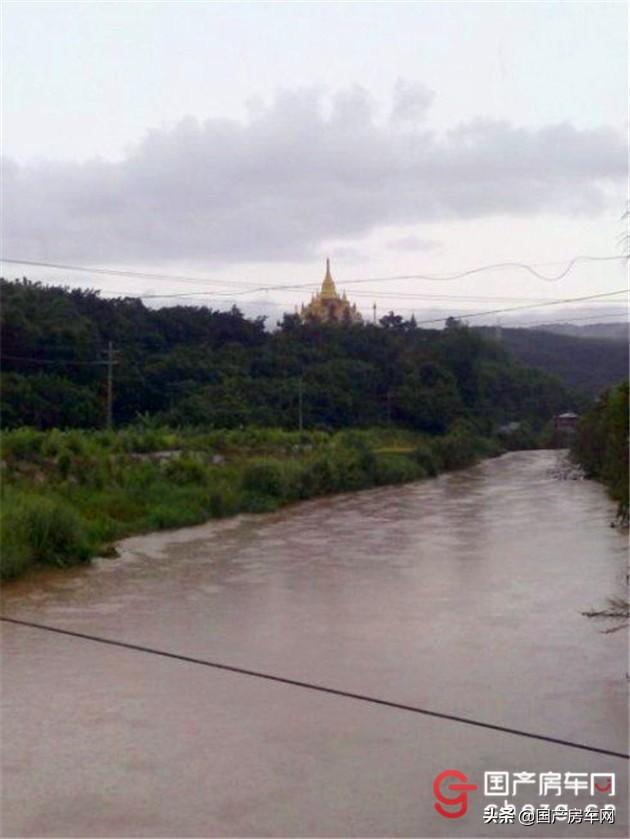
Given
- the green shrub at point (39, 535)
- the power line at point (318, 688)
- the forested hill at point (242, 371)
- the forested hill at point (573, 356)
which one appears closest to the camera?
the power line at point (318, 688)

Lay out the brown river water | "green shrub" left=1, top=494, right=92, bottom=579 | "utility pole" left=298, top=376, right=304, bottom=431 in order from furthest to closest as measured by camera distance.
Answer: "utility pole" left=298, top=376, right=304, bottom=431 < "green shrub" left=1, top=494, right=92, bottom=579 < the brown river water

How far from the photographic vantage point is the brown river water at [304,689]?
5.75 meters

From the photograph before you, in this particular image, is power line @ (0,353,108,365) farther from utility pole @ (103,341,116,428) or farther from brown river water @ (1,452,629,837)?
brown river water @ (1,452,629,837)

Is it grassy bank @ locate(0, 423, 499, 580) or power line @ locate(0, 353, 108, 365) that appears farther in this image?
power line @ locate(0, 353, 108, 365)

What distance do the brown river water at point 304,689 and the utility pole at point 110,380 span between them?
25.9 feet

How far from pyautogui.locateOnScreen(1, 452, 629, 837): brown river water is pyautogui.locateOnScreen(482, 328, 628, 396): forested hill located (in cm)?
300

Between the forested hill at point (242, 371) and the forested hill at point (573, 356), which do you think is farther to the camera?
the forested hill at point (242, 371)

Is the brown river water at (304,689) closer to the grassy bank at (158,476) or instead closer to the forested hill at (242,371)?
the grassy bank at (158,476)

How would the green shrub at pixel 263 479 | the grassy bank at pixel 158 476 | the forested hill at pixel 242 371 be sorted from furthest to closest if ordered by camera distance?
1. the forested hill at pixel 242 371
2. the green shrub at pixel 263 479
3. the grassy bank at pixel 158 476

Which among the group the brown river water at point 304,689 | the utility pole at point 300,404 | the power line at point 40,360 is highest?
the power line at point 40,360

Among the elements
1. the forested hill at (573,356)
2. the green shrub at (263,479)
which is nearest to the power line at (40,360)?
the green shrub at (263,479)

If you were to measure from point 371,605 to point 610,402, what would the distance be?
4.13 metres

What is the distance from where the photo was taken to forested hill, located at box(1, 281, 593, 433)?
76.5 feet

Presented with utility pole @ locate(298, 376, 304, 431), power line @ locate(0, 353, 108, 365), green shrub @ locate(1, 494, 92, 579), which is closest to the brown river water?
green shrub @ locate(1, 494, 92, 579)
